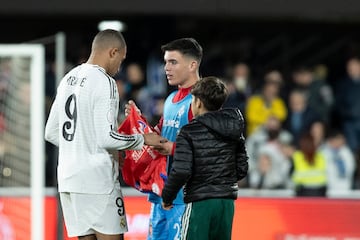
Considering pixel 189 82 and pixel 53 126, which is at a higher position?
pixel 189 82

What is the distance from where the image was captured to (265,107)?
14820 mm

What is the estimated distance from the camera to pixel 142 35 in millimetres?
16938

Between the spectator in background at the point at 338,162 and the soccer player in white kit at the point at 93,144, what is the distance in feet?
21.2

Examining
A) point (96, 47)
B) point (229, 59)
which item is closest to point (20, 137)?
point (96, 47)

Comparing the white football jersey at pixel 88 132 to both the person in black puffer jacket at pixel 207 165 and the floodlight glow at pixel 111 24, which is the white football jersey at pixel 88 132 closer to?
the person in black puffer jacket at pixel 207 165

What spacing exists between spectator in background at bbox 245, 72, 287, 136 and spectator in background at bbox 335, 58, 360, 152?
2.79 feet

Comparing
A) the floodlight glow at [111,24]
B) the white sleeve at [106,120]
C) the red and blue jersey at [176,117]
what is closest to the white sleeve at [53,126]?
the white sleeve at [106,120]

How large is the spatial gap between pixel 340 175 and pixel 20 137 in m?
4.63

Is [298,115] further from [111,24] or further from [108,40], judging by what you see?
[108,40]

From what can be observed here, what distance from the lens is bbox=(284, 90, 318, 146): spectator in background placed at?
48.4 ft

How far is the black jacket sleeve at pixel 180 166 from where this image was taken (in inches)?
279

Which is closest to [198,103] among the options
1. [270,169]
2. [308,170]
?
[308,170]

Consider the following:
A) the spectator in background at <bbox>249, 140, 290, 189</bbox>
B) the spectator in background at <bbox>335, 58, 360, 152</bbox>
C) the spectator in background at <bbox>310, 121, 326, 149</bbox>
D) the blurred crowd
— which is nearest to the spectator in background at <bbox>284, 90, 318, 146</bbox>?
the blurred crowd

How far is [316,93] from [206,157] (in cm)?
829
